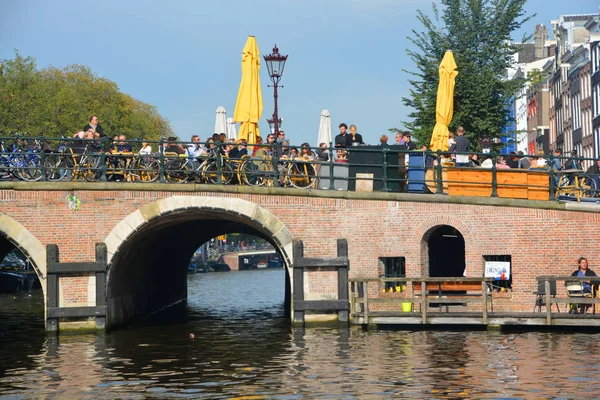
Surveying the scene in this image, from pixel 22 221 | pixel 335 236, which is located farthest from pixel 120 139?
pixel 335 236

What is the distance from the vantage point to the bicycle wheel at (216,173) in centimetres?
2639

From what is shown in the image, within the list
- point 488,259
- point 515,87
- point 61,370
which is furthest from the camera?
point 515,87

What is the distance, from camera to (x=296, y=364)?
19.9 metres

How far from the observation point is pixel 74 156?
86.7 ft

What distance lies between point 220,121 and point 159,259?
196 inches

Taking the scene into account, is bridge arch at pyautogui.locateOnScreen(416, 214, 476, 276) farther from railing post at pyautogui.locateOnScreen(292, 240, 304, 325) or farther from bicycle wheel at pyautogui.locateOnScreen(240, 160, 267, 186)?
bicycle wheel at pyautogui.locateOnScreen(240, 160, 267, 186)

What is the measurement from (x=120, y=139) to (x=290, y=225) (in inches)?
174

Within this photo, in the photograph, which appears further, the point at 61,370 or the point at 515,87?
the point at 515,87

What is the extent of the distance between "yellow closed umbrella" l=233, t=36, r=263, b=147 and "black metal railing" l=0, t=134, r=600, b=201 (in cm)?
160

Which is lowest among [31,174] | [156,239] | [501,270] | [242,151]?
[501,270]

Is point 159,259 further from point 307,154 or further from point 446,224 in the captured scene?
point 446,224

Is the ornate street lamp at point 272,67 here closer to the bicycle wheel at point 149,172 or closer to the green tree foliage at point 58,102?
the bicycle wheel at point 149,172

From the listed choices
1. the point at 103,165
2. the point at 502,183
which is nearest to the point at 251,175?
the point at 103,165

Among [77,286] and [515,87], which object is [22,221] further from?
[515,87]
